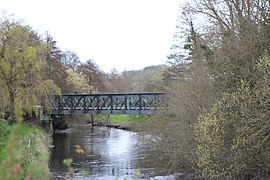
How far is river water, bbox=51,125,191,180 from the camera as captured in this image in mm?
19594

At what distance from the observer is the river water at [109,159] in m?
19.6

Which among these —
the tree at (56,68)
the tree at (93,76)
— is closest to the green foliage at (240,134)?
the tree at (56,68)

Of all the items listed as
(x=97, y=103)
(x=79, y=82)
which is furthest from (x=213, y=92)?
(x=79, y=82)

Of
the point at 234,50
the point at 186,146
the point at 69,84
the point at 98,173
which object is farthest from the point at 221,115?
the point at 69,84

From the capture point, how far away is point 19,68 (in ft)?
91.2

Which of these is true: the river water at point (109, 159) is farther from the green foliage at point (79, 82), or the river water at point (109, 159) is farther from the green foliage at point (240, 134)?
the green foliage at point (79, 82)

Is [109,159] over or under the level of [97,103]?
under

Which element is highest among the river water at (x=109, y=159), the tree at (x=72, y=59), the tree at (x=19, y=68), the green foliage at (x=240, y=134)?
the tree at (x=72, y=59)

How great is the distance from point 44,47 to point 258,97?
19.7 metres

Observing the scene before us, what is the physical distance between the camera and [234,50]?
15797 mm

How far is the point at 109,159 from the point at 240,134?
1208cm

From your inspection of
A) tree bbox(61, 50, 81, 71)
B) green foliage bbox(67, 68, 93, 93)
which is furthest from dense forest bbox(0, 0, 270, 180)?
tree bbox(61, 50, 81, 71)

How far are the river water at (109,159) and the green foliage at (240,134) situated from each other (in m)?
2.94

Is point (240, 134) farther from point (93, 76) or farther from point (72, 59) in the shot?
point (72, 59)
